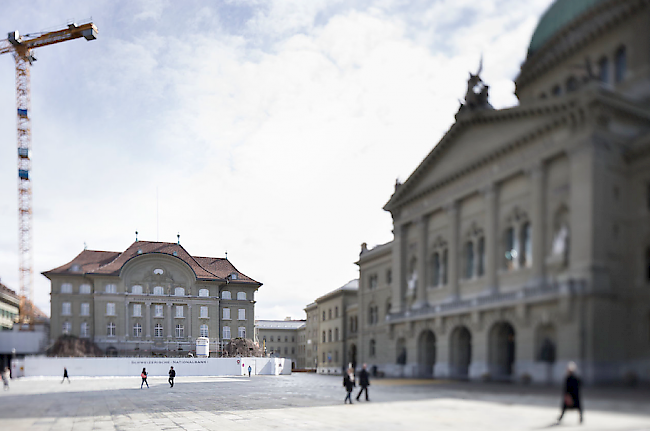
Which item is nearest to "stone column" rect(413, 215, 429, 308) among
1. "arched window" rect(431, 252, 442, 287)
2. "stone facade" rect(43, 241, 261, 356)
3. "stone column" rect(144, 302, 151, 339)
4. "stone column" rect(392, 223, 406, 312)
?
"arched window" rect(431, 252, 442, 287)

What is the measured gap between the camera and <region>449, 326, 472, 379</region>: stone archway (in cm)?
1880

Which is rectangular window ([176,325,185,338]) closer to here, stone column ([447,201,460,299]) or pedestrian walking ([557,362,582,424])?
stone column ([447,201,460,299])

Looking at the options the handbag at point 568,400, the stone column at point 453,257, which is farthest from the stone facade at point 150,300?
the handbag at point 568,400

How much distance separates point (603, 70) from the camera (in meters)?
15.6

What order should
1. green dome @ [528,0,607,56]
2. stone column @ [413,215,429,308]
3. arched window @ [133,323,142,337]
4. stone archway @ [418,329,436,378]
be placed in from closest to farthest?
green dome @ [528,0,607,56] → stone column @ [413,215,429,308] → stone archway @ [418,329,436,378] → arched window @ [133,323,142,337]

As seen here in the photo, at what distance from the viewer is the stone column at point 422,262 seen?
71.9 feet

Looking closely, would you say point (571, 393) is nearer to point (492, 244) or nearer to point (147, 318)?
point (492, 244)

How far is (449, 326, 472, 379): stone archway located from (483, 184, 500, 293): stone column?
2566mm

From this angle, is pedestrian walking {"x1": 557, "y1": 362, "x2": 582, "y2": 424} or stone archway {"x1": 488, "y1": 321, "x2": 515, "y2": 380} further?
stone archway {"x1": 488, "y1": 321, "x2": 515, "y2": 380}

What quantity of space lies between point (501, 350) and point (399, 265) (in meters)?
8.82

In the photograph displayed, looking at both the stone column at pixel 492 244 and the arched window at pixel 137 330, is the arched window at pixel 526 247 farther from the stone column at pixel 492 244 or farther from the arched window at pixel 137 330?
the arched window at pixel 137 330

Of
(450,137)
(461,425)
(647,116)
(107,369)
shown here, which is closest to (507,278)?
(461,425)

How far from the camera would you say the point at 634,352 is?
11.9 meters

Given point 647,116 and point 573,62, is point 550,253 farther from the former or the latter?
point 573,62
